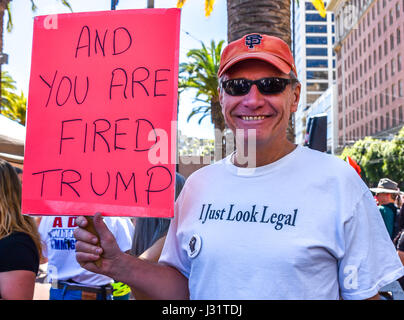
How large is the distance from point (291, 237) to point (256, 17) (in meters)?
3.17

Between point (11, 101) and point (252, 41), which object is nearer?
point (252, 41)

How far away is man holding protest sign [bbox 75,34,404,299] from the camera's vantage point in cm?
151

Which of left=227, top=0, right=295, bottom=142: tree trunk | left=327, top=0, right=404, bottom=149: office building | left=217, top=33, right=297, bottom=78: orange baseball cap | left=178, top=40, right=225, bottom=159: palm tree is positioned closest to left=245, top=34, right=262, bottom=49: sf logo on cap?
left=217, top=33, right=297, bottom=78: orange baseball cap

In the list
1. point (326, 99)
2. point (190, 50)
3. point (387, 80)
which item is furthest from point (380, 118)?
point (190, 50)

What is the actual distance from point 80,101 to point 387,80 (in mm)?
57783

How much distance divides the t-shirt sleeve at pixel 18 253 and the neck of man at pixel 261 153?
1.50 metres

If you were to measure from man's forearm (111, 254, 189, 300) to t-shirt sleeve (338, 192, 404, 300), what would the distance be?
67 cm

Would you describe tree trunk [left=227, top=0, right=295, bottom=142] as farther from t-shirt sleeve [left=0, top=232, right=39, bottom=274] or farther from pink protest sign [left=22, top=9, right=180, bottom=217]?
t-shirt sleeve [left=0, top=232, right=39, bottom=274]

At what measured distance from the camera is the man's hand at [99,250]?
1589 millimetres

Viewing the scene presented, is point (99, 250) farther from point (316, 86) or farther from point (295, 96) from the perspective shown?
point (316, 86)

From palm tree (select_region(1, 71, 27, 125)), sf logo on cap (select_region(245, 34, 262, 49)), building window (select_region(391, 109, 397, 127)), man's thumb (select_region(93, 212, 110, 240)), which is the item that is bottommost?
man's thumb (select_region(93, 212, 110, 240))

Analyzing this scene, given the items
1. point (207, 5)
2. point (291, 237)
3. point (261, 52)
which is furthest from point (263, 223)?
point (207, 5)

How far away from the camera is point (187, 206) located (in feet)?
5.94

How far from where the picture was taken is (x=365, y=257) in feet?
4.89
